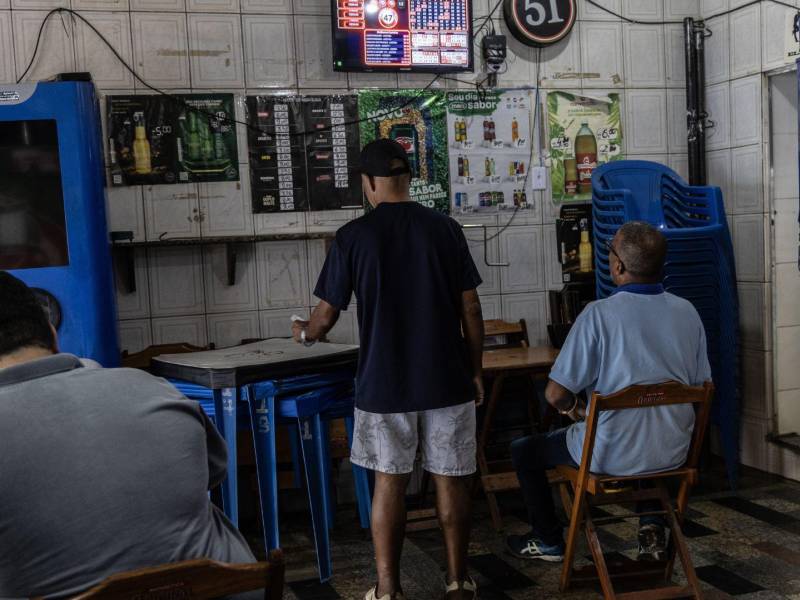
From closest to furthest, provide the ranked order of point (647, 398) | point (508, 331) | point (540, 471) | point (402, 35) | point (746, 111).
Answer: point (647, 398), point (540, 471), point (402, 35), point (508, 331), point (746, 111)

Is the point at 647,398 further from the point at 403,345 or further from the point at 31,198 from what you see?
the point at 31,198

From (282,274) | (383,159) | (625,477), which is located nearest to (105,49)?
(282,274)

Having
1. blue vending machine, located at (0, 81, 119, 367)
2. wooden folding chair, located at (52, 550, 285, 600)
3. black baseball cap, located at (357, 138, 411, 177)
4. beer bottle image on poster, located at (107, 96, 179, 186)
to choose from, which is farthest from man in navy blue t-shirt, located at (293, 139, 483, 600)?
beer bottle image on poster, located at (107, 96, 179, 186)

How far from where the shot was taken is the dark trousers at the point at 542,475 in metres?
3.35

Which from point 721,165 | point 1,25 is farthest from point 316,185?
point 721,165

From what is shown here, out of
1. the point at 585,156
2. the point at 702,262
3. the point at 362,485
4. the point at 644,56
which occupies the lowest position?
the point at 362,485

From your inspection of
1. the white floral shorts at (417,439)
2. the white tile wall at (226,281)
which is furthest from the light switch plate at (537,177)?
the white floral shorts at (417,439)

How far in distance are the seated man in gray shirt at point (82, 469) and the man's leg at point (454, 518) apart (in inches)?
55.6

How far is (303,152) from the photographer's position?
4.54 metres

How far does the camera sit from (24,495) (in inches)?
62.6

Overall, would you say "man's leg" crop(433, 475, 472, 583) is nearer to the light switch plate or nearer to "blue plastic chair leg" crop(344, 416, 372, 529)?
"blue plastic chair leg" crop(344, 416, 372, 529)

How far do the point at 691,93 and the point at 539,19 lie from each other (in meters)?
0.99

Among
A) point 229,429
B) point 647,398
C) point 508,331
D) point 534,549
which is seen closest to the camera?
point 647,398

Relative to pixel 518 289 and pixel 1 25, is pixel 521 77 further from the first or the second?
pixel 1 25
